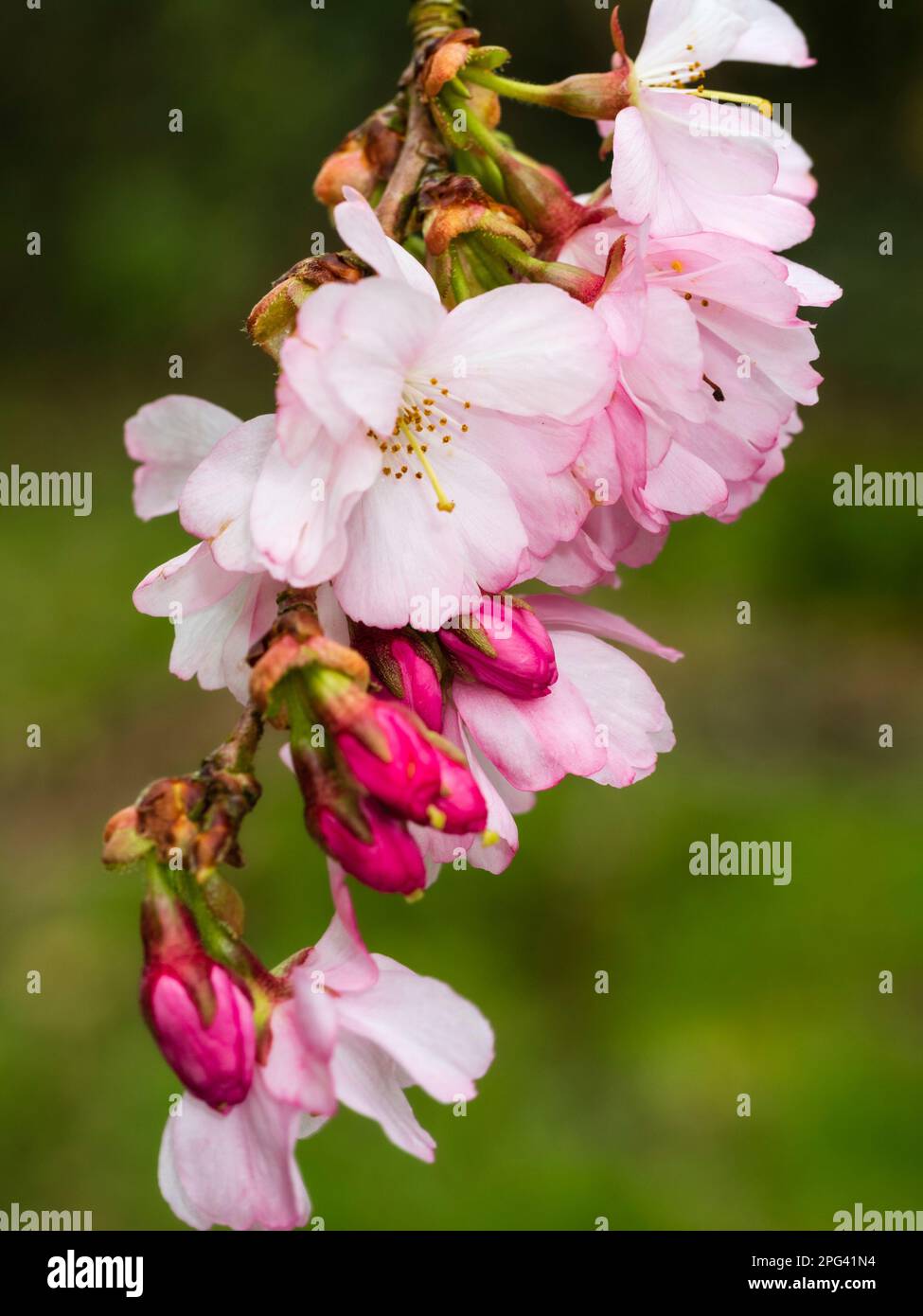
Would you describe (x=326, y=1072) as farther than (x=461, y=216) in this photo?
No

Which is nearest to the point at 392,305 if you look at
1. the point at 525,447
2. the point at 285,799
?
the point at 525,447

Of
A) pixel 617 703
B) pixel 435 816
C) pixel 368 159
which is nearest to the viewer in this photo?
pixel 435 816

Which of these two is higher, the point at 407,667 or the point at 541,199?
the point at 541,199

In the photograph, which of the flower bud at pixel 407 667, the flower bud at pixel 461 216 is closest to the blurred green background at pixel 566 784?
the flower bud at pixel 407 667

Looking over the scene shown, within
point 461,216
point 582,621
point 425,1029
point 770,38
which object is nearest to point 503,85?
point 461,216

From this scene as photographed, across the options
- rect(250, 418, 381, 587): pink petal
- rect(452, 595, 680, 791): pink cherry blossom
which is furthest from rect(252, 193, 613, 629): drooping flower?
rect(452, 595, 680, 791): pink cherry blossom

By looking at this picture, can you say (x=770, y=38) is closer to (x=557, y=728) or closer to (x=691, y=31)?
(x=691, y=31)

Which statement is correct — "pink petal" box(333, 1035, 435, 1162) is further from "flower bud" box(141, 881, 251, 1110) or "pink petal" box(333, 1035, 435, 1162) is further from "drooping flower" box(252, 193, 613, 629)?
"drooping flower" box(252, 193, 613, 629)
